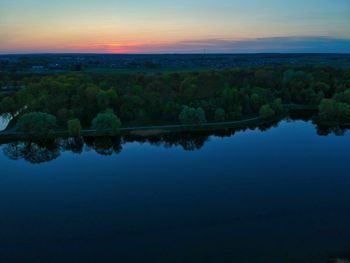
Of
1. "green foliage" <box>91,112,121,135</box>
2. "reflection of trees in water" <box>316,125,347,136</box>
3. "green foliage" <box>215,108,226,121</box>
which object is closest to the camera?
"green foliage" <box>91,112,121,135</box>

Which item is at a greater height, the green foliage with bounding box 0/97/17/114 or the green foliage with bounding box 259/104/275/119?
the green foliage with bounding box 0/97/17/114

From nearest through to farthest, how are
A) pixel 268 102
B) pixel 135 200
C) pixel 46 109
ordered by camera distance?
pixel 135 200
pixel 46 109
pixel 268 102

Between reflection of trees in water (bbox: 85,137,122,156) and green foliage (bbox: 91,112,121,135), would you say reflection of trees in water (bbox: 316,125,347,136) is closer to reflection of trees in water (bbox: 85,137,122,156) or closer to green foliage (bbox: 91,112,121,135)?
reflection of trees in water (bbox: 85,137,122,156)

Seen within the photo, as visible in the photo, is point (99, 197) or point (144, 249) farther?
point (99, 197)

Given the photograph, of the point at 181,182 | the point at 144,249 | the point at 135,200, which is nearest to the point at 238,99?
the point at 181,182

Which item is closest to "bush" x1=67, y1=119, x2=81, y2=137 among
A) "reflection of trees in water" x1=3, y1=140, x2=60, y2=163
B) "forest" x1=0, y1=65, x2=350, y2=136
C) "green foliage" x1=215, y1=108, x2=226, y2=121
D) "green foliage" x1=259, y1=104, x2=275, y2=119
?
"forest" x1=0, y1=65, x2=350, y2=136

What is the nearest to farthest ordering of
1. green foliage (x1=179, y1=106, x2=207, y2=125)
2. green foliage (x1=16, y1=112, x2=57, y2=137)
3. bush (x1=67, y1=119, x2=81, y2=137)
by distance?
1. green foliage (x1=16, y1=112, x2=57, y2=137)
2. bush (x1=67, y1=119, x2=81, y2=137)
3. green foliage (x1=179, y1=106, x2=207, y2=125)

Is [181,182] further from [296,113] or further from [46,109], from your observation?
[296,113]

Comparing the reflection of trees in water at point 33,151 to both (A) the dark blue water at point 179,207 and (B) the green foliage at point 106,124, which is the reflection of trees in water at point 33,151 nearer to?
(A) the dark blue water at point 179,207
